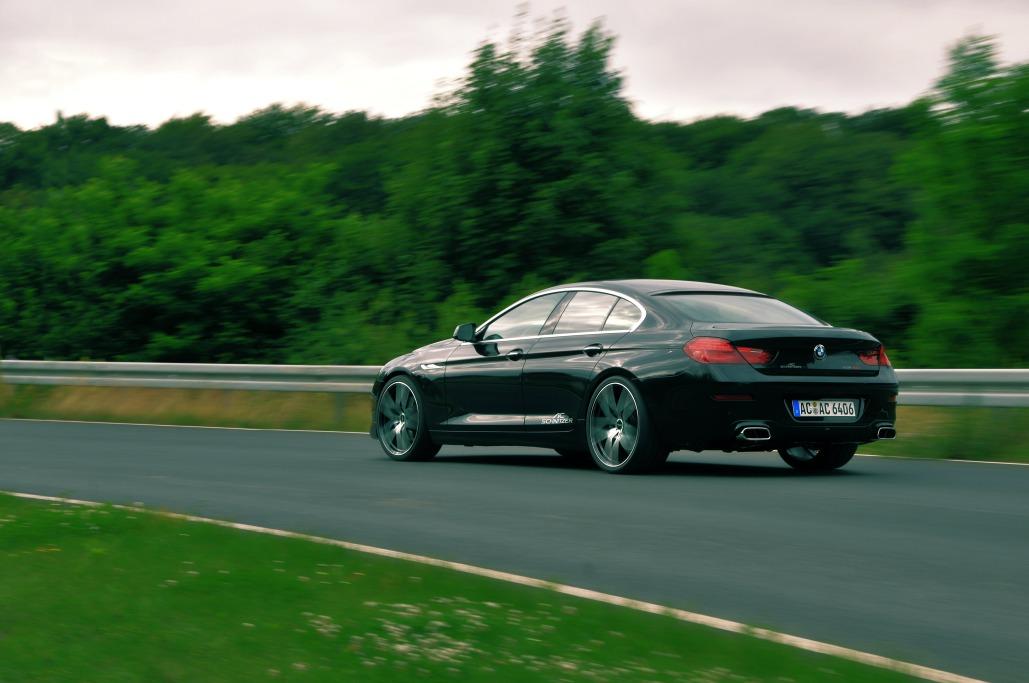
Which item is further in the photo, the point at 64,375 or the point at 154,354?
the point at 154,354

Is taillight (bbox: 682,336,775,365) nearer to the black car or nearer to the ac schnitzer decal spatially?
the black car

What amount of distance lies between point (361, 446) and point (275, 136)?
58.9 meters

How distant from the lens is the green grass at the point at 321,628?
489 centimetres

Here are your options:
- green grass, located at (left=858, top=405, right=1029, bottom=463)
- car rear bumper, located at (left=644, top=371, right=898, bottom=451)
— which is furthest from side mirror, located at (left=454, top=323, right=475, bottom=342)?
green grass, located at (left=858, top=405, right=1029, bottom=463)

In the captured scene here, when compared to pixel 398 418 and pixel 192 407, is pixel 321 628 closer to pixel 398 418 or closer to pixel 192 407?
pixel 398 418

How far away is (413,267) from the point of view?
27109 millimetres

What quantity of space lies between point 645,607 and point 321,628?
1355mm

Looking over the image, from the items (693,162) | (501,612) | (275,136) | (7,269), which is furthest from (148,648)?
(275,136)

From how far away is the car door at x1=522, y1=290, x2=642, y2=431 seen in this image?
12.0 meters

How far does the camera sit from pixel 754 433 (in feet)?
36.3

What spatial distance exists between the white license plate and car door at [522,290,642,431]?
1429 mm

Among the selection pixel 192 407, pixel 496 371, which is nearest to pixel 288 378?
pixel 192 407

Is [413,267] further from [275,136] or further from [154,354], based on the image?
[275,136]

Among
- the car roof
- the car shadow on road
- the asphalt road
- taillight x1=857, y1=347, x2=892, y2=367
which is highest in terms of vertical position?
the car roof
